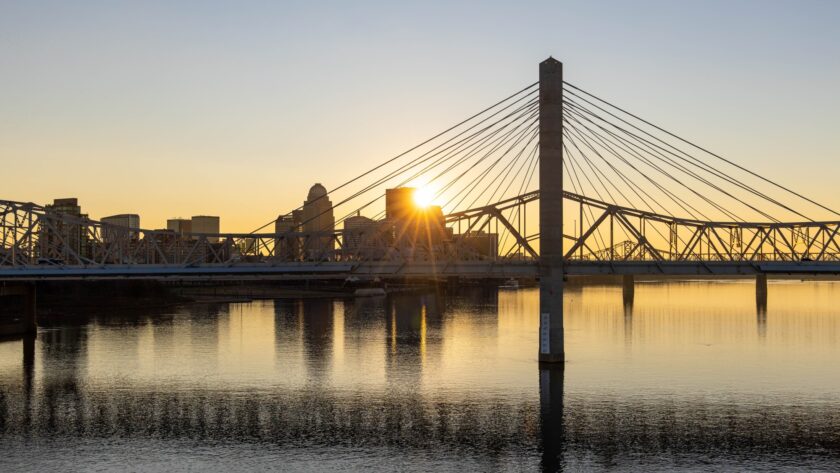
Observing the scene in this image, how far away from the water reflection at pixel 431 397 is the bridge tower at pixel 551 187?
7.62 metres

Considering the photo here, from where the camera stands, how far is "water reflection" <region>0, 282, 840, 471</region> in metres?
52.4

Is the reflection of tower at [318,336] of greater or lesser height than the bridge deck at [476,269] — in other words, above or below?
below

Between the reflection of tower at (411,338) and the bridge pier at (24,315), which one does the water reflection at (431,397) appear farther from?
the bridge pier at (24,315)

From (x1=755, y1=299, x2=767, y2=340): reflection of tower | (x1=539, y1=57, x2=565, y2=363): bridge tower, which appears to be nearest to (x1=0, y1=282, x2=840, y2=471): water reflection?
(x1=755, y1=299, x2=767, y2=340): reflection of tower

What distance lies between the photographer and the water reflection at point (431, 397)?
172 ft

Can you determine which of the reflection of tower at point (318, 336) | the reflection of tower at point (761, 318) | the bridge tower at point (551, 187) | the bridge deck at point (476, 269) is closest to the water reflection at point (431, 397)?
the reflection of tower at point (318, 336)

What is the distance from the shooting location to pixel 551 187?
83562 millimetres

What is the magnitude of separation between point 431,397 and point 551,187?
2479 cm

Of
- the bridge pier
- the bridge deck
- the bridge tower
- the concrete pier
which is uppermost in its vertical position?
the bridge tower

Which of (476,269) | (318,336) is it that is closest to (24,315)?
(318,336)

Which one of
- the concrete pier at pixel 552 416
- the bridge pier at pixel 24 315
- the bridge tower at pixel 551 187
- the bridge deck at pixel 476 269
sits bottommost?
the concrete pier at pixel 552 416

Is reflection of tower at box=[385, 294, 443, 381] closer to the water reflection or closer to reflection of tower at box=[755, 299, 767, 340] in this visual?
the water reflection

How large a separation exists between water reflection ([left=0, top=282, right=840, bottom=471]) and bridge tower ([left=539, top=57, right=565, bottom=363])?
762 cm

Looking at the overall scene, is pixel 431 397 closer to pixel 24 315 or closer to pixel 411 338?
pixel 411 338
